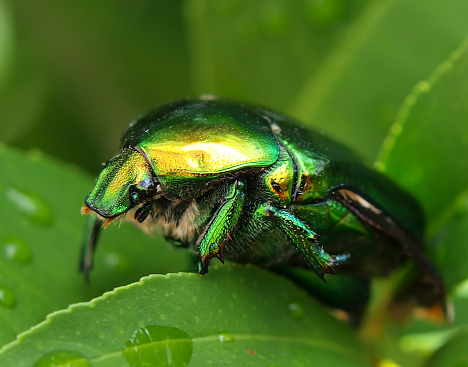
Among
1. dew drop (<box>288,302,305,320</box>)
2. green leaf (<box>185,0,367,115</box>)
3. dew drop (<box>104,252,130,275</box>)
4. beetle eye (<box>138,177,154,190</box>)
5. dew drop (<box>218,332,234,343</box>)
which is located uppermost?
green leaf (<box>185,0,367,115</box>)

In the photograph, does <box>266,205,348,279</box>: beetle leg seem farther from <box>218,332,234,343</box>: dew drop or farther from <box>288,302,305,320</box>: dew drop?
<box>218,332,234,343</box>: dew drop

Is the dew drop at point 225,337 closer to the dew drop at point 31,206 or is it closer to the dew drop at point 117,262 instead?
the dew drop at point 117,262

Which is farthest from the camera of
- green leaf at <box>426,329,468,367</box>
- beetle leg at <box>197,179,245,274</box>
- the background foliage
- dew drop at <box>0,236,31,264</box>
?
dew drop at <box>0,236,31,264</box>

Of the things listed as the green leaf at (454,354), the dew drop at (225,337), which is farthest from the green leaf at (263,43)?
the dew drop at (225,337)

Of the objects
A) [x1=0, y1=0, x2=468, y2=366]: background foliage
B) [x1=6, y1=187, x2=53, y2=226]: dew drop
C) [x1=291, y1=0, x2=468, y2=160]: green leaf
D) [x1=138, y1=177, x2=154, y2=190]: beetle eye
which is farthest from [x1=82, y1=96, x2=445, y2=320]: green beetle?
[x1=291, y1=0, x2=468, y2=160]: green leaf

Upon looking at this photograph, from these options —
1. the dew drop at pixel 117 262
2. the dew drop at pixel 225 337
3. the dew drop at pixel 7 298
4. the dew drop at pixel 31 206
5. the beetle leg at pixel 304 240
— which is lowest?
the dew drop at pixel 117 262

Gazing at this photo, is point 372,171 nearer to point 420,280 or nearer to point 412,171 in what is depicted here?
point 412,171
